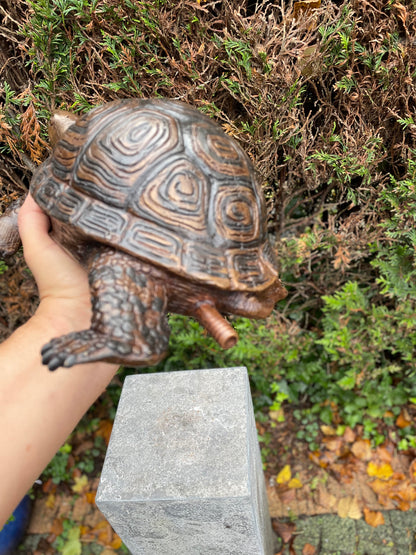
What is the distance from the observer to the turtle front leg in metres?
0.97

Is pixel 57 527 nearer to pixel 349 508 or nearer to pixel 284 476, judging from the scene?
pixel 284 476

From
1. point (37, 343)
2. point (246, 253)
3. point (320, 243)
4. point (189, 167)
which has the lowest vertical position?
point (320, 243)

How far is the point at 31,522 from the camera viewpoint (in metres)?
2.68

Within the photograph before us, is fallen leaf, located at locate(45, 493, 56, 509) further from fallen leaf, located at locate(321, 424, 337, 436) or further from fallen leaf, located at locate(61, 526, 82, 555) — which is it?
fallen leaf, located at locate(321, 424, 337, 436)

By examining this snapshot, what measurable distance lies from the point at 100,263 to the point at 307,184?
4.73ft

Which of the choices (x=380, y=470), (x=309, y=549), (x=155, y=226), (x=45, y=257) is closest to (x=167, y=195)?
(x=155, y=226)

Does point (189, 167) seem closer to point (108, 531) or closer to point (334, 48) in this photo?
point (334, 48)

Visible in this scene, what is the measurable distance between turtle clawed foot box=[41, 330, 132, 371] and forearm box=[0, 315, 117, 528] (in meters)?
0.29

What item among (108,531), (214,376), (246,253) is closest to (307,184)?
(214,376)

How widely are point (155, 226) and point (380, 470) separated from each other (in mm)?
2207

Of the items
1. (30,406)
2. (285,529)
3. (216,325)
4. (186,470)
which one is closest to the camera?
(216,325)

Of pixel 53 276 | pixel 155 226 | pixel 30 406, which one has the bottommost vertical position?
pixel 30 406

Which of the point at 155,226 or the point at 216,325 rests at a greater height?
the point at 155,226

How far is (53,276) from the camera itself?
4.56ft
